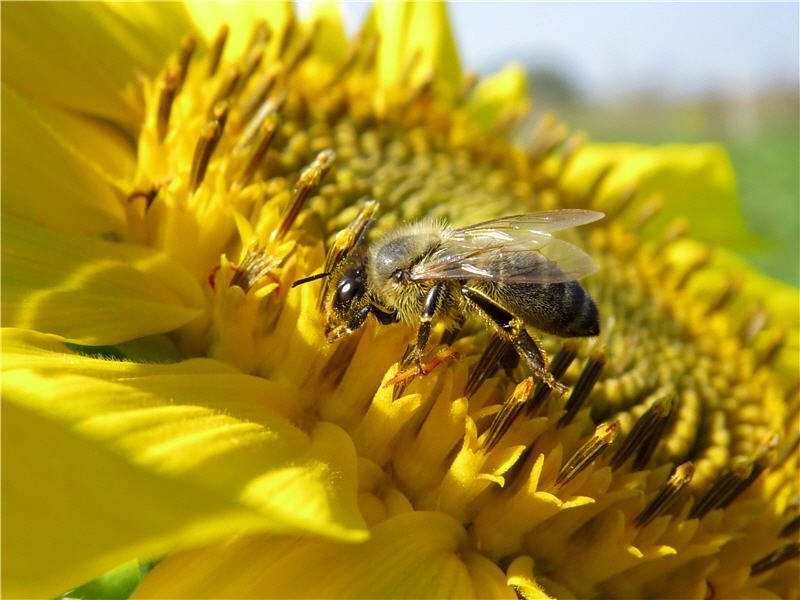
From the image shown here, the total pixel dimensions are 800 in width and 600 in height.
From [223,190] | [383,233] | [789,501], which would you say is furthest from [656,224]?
[223,190]

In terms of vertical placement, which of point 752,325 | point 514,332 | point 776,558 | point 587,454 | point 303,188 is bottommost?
point 776,558

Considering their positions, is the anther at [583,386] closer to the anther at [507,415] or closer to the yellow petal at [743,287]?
the anther at [507,415]

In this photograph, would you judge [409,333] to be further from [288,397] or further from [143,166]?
[143,166]

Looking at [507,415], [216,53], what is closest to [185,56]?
[216,53]

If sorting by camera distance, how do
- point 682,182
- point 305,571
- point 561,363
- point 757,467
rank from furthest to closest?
point 682,182 < point 757,467 < point 561,363 < point 305,571

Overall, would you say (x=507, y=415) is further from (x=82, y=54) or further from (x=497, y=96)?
(x=497, y=96)
